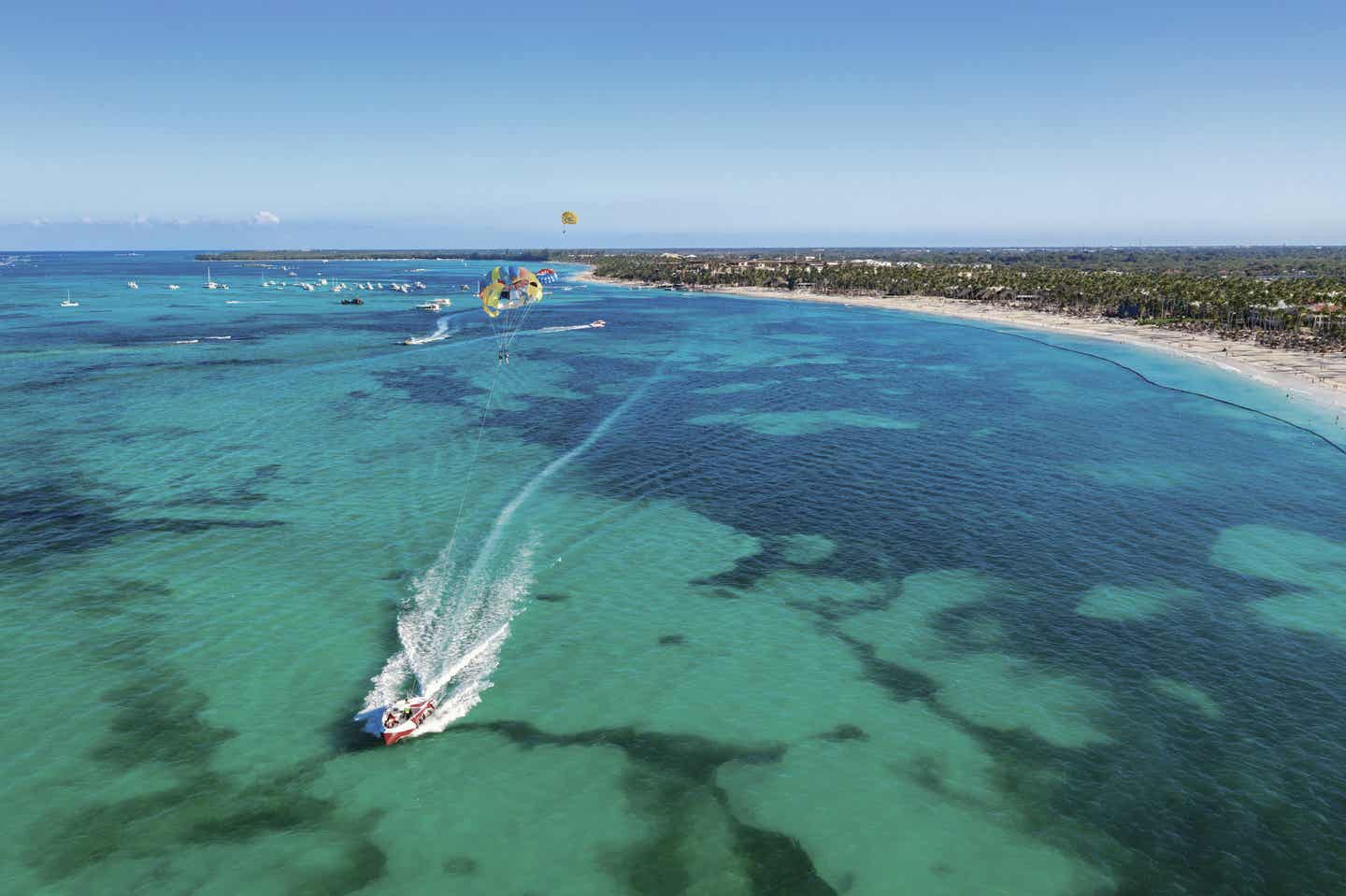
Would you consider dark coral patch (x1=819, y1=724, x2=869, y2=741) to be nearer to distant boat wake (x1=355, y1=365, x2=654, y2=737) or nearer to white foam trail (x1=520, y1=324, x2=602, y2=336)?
distant boat wake (x1=355, y1=365, x2=654, y2=737)

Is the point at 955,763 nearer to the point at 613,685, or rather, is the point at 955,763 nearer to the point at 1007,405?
the point at 613,685

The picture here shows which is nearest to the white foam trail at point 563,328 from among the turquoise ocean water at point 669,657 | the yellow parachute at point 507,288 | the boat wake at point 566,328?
the boat wake at point 566,328

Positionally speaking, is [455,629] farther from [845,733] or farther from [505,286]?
[505,286]

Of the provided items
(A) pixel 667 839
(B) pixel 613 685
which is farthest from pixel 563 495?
(A) pixel 667 839

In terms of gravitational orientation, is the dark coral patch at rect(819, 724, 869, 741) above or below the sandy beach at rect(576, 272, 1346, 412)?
below

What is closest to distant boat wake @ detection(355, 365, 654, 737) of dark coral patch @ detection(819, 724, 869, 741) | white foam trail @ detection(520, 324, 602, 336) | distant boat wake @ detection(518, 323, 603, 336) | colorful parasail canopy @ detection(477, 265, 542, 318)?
dark coral patch @ detection(819, 724, 869, 741)
